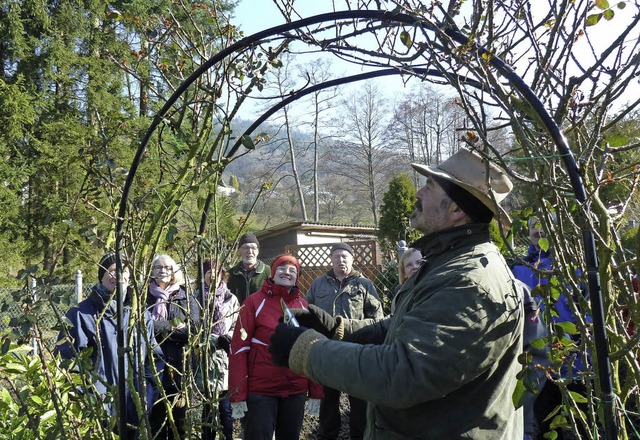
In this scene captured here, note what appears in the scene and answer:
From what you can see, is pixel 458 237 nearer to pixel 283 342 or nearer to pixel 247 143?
pixel 283 342

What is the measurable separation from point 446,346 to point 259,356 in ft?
8.65

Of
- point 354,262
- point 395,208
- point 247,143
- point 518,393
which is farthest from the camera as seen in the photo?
point 395,208

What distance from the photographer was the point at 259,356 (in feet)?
13.2

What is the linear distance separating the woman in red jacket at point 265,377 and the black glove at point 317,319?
160 centimetres

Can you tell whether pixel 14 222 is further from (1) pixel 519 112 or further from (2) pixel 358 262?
(1) pixel 519 112

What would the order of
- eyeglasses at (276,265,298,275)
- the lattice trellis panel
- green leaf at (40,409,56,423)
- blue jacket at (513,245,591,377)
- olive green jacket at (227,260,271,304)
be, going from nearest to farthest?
green leaf at (40,409,56,423), blue jacket at (513,245,591,377), eyeglasses at (276,265,298,275), olive green jacket at (227,260,271,304), the lattice trellis panel

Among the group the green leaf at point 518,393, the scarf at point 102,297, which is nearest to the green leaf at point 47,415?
the scarf at point 102,297

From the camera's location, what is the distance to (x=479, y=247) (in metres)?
1.90

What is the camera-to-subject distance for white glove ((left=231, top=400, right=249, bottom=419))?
153 inches

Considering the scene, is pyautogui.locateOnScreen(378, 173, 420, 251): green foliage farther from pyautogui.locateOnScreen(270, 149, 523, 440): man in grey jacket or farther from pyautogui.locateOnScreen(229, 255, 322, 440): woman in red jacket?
pyautogui.locateOnScreen(270, 149, 523, 440): man in grey jacket

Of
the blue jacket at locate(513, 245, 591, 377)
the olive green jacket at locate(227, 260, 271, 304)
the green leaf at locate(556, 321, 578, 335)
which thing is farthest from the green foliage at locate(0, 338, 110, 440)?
the blue jacket at locate(513, 245, 591, 377)

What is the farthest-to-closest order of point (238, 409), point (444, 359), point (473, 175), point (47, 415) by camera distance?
point (238, 409) → point (47, 415) → point (473, 175) → point (444, 359)

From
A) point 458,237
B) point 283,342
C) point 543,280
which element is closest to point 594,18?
point 458,237

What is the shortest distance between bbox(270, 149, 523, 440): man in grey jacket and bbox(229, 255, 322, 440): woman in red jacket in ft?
7.01
